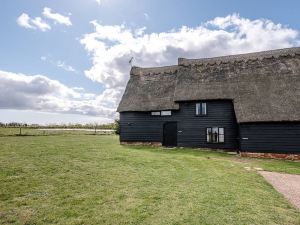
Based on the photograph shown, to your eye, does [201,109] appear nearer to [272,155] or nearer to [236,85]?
[236,85]

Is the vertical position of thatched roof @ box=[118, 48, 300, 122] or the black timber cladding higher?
thatched roof @ box=[118, 48, 300, 122]

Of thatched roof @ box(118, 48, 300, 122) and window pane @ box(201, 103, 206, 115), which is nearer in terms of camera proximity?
thatched roof @ box(118, 48, 300, 122)

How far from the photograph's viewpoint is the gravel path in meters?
11.0

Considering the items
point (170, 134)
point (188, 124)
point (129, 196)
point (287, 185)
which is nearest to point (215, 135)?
point (188, 124)

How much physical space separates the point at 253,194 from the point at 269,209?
1778mm

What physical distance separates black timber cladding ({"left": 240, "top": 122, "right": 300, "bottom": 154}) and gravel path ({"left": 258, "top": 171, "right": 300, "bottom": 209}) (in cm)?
809

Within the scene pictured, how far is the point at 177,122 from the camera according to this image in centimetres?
2986

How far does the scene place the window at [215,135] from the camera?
90.9ft

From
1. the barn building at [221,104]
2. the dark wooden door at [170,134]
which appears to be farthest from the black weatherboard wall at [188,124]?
the dark wooden door at [170,134]

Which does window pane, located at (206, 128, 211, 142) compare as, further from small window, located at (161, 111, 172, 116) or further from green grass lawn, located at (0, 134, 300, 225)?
green grass lawn, located at (0, 134, 300, 225)

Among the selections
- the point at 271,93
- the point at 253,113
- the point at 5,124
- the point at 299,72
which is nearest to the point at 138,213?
the point at 253,113

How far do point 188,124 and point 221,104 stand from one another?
3726 millimetres

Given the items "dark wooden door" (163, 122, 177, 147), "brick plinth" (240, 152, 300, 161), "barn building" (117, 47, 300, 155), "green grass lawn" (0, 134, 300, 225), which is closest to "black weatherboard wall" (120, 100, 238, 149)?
"barn building" (117, 47, 300, 155)

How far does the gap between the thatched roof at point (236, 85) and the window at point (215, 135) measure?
2.93 meters
